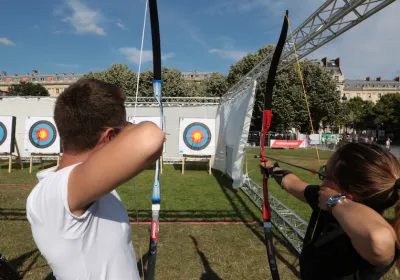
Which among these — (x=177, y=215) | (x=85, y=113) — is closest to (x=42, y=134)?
(x=177, y=215)

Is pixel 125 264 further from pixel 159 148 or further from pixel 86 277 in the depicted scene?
pixel 159 148

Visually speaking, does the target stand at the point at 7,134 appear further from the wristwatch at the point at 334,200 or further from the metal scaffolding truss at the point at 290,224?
the wristwatch at the point at 334,200

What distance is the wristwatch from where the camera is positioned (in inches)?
40.6

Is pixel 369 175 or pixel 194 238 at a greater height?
pixel 369 175

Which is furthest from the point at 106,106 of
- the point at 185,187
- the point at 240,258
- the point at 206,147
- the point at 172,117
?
the point at 172,117

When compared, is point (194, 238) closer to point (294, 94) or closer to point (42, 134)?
point (42, 134)

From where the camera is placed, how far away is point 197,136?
10641mm

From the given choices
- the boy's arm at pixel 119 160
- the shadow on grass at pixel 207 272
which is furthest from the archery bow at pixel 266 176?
the boy's arm at pixel 119 160

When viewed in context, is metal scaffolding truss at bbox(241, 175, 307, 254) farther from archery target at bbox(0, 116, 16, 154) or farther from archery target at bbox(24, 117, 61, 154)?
archery target at bbox(0, 116, 16, 154)

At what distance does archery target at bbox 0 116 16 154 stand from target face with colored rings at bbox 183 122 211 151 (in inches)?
223

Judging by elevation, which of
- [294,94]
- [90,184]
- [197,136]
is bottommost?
[197,136]

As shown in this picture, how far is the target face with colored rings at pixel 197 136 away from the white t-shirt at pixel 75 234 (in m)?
9.61

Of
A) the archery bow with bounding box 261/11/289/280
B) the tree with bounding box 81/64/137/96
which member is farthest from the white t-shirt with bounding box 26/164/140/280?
the tree with bounding box 81/64/137/96

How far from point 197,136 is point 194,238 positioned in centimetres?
690
